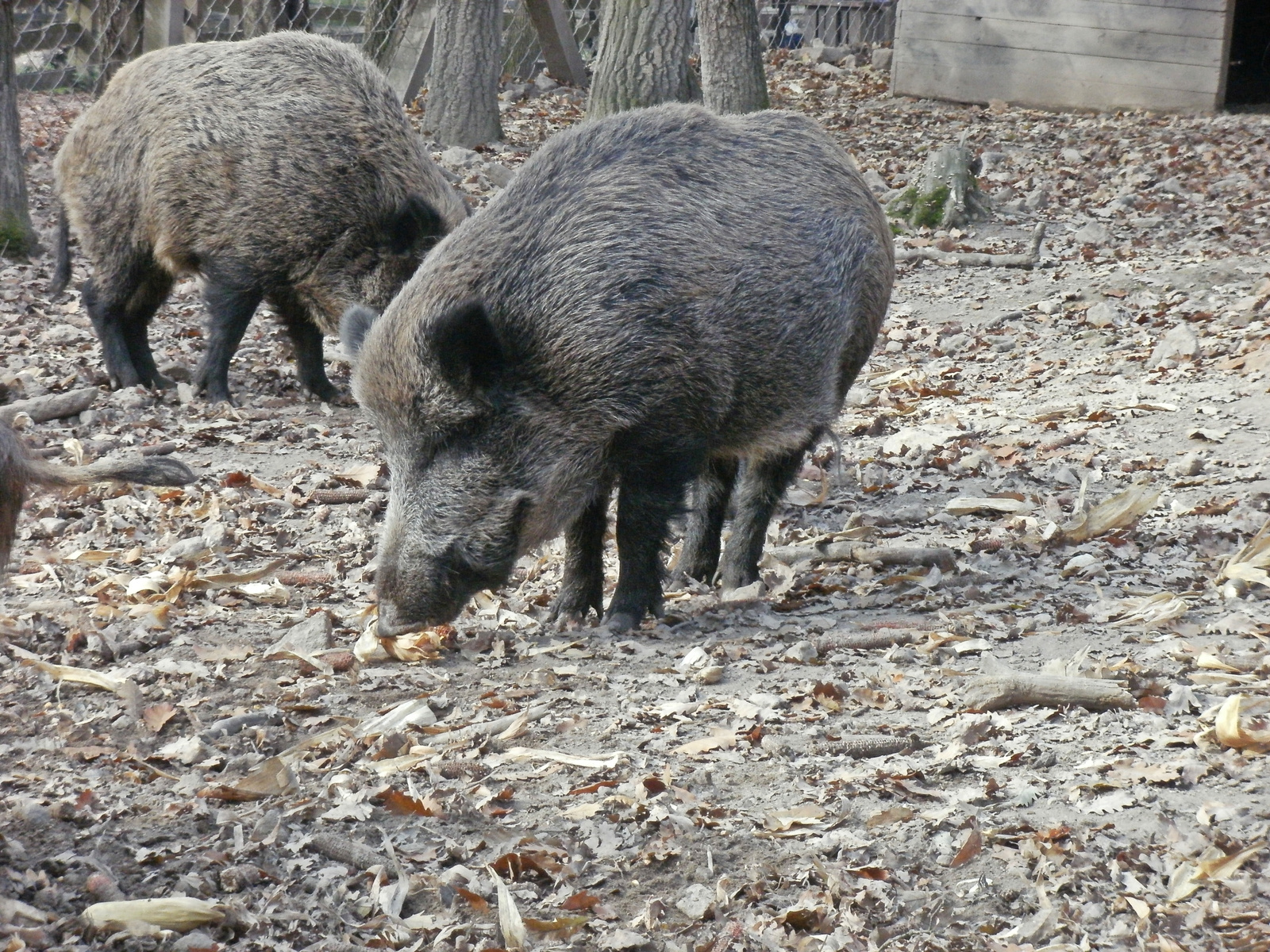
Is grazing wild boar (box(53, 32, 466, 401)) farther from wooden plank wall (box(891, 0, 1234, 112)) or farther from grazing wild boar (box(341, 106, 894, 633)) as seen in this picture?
wooden plank wall (box(891, 0, 1234, 112))

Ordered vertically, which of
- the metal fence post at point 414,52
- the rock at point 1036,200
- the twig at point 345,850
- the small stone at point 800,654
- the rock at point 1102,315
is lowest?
the small stone at point 800,654

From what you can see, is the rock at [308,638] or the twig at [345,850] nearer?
the twig at [345,850]

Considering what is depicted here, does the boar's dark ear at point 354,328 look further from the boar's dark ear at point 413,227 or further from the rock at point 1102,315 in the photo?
the rock at point 1102,315

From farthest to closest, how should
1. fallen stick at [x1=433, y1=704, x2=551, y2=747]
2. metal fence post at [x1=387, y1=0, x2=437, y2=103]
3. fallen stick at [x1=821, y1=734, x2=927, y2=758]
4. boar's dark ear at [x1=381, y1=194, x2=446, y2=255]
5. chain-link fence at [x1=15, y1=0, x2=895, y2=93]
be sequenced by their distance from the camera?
1. metal fence post at [x1=387, y1=0, x2=437, y2=103]
2. chain-link fence at [x1=15, y1=0, x2=895, y2=93]
3. boar's dark ear at [x1=381, y1=194, x2=446, y2=255]
4. fallen stick at [x1=433, y1=704, x2=551, y2=747]
5. fallen stick at [x1=821, y1=734, x2=927, y2=758]

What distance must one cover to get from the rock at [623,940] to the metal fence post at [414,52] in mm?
11002

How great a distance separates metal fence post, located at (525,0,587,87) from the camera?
13625mm

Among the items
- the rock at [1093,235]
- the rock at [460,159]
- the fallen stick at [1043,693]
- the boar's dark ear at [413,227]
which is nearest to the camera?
the fallen stick at [1043,693]

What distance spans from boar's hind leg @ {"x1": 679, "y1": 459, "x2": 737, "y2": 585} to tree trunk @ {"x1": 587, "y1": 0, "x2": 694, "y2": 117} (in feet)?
20.0

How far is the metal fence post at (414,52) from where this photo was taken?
1260 cm

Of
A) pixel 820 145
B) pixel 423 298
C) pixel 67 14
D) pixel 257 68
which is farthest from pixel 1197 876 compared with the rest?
pixel 67 14

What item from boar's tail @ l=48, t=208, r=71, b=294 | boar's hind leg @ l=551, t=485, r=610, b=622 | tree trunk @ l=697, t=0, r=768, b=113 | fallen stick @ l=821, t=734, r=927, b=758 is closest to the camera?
fallen stick @ l=821, t=734, r=927, b=758

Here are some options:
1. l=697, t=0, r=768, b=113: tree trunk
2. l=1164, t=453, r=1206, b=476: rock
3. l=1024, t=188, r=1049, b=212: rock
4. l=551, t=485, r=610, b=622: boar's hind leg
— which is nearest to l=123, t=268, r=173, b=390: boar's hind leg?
l=551, t=485, r=610, b=622: boar's hind leg

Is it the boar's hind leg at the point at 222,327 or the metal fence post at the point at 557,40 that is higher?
the metal fence post at the point at 557,40

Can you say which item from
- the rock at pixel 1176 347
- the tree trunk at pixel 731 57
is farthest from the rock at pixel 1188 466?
the tree trunk at pixel 731 57
